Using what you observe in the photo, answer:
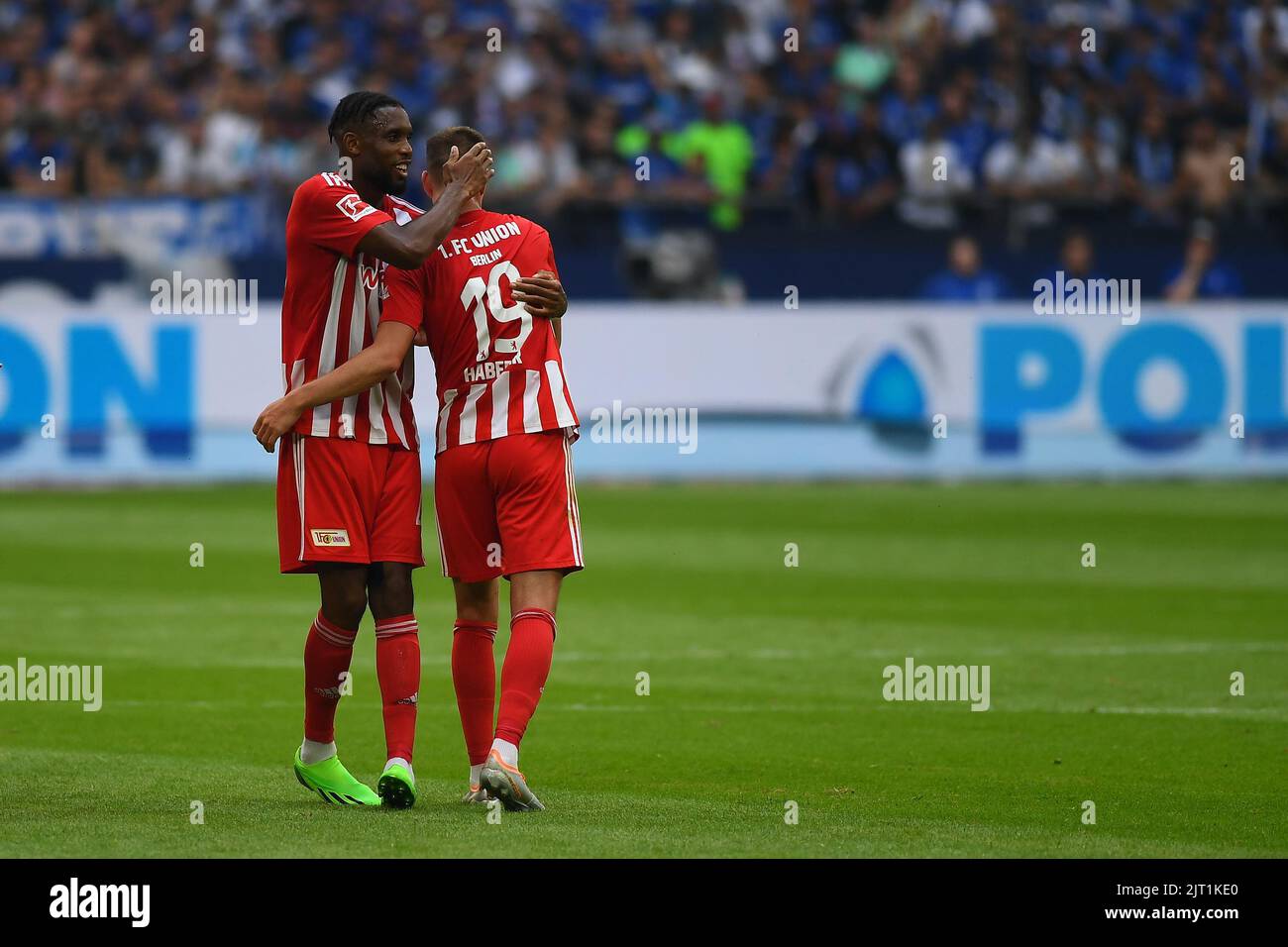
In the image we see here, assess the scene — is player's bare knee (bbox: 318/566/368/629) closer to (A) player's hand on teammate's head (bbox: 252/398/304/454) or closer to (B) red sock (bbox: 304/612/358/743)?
(B) red sock (bbox: 304/612/358/743)

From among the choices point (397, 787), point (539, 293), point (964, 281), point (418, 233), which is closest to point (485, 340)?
point (539, 293)

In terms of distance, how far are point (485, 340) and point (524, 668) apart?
1.06 m

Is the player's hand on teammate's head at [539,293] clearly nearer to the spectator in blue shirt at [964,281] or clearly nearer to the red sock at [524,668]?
the red sock at [524,668]

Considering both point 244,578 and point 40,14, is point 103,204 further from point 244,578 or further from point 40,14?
point 244,578

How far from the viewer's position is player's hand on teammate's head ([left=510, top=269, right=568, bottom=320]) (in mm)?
6734

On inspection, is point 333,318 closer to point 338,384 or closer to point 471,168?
point 338,384

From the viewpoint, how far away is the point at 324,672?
677cm

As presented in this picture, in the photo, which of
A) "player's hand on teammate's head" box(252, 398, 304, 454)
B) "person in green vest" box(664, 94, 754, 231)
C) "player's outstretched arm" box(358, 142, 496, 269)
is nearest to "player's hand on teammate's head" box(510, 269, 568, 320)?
"player's outstretched arm" box(358, 142, 496, 269)

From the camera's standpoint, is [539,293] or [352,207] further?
[539,293]

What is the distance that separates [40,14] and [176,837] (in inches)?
805

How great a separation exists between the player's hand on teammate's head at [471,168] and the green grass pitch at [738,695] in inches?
77.1

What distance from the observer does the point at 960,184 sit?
22.7 meters

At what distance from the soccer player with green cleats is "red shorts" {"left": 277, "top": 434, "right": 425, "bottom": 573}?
0.63 m

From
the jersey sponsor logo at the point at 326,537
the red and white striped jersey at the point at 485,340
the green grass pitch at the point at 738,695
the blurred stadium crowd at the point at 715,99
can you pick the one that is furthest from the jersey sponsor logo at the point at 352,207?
the blurred stadium crowd at the point at 715,99
